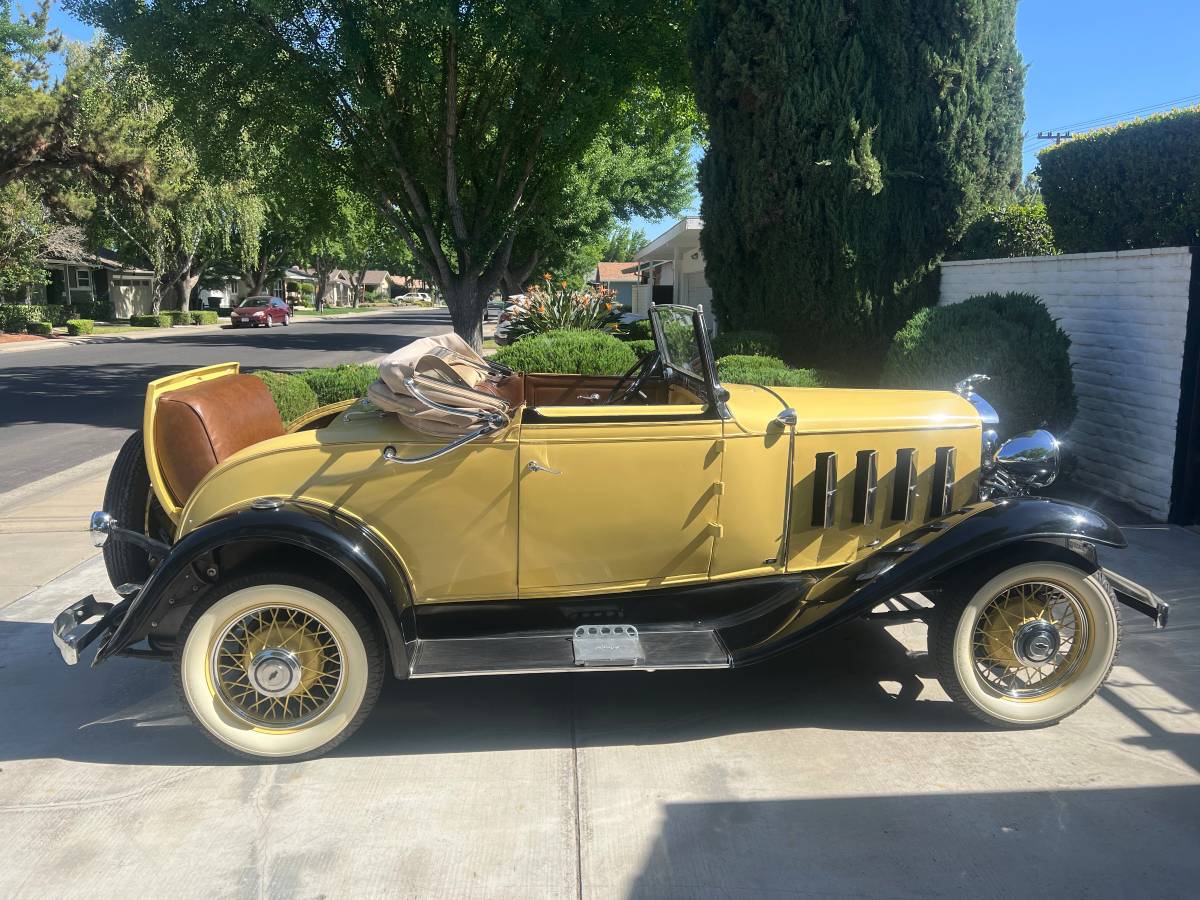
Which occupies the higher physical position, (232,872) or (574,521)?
(574,521)

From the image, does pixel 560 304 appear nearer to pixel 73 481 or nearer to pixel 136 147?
pixel 73 481

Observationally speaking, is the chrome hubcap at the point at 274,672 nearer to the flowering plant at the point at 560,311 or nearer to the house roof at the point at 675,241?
the flowering plant at the point at 560,311

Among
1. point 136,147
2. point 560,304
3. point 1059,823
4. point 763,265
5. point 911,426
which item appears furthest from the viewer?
point 136,147

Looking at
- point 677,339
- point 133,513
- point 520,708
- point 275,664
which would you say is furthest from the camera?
point 677,339

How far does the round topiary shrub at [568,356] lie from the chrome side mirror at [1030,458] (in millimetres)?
6712

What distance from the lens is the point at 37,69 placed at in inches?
1077

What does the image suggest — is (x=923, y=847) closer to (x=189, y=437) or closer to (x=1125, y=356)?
(x=189, y=437)

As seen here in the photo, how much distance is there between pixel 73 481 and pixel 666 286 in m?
28.6

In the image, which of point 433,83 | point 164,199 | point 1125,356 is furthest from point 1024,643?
point 164,199

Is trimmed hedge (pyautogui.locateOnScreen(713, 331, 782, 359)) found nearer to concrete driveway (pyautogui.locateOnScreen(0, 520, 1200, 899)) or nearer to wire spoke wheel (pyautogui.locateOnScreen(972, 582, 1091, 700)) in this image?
concrete driveway (pyautogui.locateOnScreen(0, 520, 1200, 899))

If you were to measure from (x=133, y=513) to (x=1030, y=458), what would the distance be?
3827mm

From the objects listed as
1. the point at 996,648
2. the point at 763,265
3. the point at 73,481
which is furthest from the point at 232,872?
the point at 763,265

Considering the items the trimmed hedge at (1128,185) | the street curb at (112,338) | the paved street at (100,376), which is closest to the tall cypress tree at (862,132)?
the trimmed hedge at (1128,185)

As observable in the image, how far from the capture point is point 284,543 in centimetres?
343
